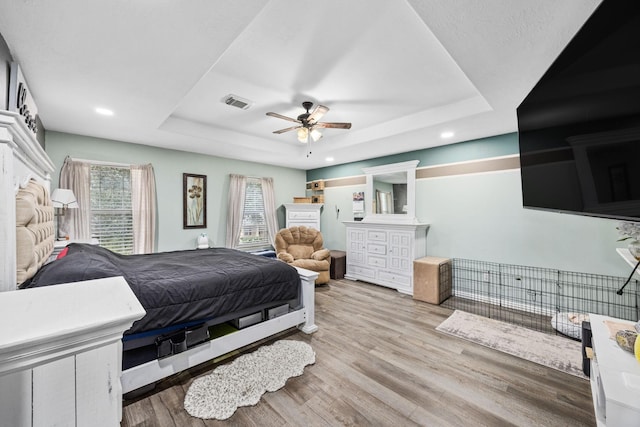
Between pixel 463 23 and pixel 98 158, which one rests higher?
pixel 463 23

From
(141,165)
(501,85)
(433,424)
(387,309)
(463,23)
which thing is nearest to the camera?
(463,23)

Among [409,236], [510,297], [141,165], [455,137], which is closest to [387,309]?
[409,236]

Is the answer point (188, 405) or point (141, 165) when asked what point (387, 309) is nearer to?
point (188, 405)

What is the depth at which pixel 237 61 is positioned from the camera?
88.2 inches

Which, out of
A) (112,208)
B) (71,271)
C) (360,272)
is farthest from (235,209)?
(71,271)

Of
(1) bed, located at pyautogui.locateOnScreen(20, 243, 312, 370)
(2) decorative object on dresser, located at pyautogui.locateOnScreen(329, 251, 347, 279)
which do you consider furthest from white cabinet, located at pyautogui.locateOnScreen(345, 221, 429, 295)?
(1) bed, located at pyautogui.locateOnScreen(20, 243, 312, 370)

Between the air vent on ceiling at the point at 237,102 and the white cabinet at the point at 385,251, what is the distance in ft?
9.36

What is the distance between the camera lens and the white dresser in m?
5.86

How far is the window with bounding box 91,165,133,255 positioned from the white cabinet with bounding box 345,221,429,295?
3.76 m

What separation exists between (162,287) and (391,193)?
384 cm

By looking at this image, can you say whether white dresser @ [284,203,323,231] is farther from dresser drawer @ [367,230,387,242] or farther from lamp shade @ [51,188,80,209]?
lamp shade @ [51,188,80,209]

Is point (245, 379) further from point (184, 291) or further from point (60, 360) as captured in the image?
point (60, 360)

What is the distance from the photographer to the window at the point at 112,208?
375cm

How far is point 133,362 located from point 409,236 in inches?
146
